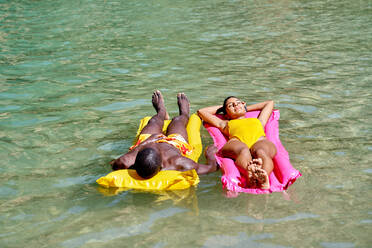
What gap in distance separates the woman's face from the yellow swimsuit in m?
0.21

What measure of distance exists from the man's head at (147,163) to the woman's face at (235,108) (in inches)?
66.1

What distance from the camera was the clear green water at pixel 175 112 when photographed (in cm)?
385

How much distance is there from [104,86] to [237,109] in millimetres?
3603

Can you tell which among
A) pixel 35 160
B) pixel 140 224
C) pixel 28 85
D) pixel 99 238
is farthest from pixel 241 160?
pixel 28 85

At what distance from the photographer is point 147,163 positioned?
4.40 meters

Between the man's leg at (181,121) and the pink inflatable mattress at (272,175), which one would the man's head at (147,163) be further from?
the man's leg at (181,121)

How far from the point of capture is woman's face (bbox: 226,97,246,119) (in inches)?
230

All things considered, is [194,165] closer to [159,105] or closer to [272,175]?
[272,175]

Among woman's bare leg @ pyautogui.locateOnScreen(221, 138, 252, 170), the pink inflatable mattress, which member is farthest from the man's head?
woman's bare leg @ pyautogui.locateOnScreen(221, 138, 252, 170)

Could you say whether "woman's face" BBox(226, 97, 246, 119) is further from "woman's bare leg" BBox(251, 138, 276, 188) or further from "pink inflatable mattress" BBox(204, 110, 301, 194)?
"woman's bare leg" BBox(251, 138, 276, 188)

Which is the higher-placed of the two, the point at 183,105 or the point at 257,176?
the point at 183,105

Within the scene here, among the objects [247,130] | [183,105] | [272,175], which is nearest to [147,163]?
[272,175]

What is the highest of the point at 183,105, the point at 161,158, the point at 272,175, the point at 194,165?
the point at 183,105

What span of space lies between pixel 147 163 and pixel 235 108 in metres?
1.90
